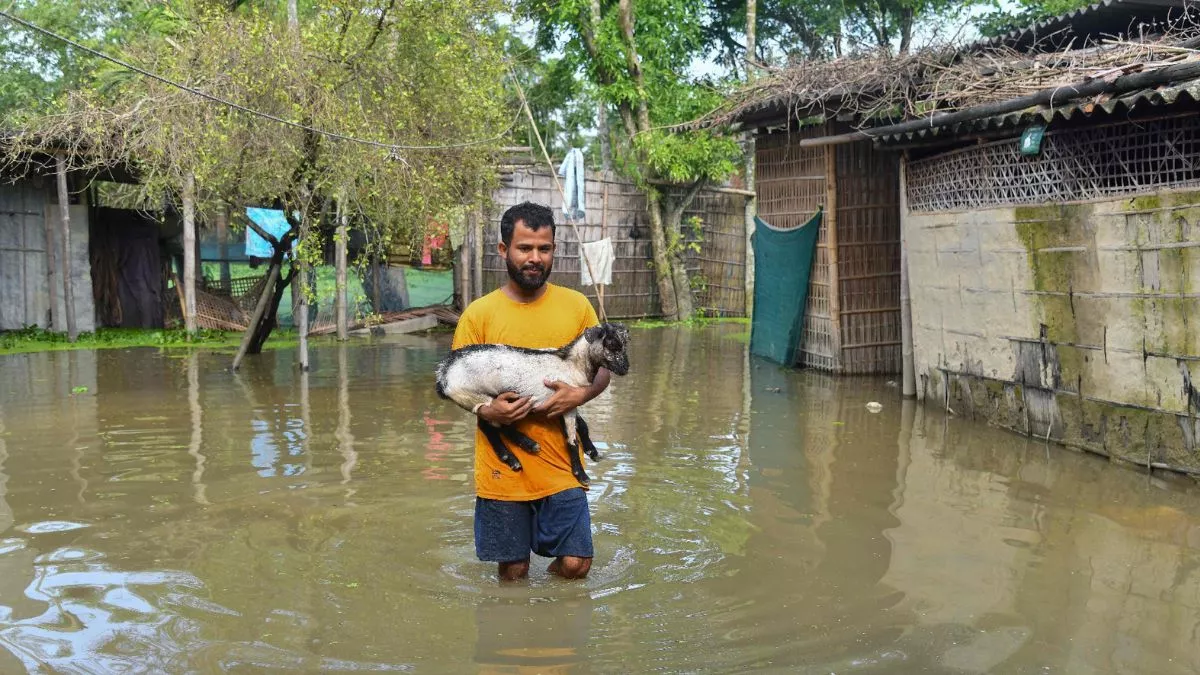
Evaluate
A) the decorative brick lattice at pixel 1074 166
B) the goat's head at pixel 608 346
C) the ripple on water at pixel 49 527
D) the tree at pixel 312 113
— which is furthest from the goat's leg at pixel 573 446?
the tree at pixel 312 113

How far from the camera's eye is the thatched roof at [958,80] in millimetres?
6543

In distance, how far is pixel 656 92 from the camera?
1819 cm

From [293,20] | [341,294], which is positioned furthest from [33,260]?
[293,20]

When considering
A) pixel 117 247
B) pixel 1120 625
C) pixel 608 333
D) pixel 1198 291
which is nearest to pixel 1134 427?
pixel 1198 291

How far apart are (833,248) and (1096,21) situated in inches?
125

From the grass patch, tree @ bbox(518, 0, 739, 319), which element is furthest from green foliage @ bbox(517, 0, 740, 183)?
the grass patch

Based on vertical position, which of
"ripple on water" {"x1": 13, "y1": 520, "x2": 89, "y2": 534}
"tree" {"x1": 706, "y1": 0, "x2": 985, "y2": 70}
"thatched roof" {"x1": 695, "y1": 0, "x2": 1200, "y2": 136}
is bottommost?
"ripple on water" {"x1": 13, "y1": 520, "x2": 89, "y2": 534}

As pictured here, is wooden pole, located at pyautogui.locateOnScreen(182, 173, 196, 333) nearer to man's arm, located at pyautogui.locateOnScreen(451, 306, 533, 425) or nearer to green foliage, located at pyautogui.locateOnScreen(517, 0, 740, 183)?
green foliage, located at pyautogui.locateOnScreen(517, 0, 740, 183)

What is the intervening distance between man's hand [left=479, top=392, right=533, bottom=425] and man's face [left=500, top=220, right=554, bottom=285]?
0.42m

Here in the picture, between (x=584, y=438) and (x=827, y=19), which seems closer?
(x=584, y=438)

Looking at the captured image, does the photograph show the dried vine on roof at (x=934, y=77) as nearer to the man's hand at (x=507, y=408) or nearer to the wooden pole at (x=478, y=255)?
the man's hand at (x=507, y=408)

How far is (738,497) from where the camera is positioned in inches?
250

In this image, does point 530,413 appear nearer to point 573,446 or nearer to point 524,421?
point 524,421

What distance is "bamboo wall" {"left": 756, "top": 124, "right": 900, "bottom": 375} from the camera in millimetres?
11336
